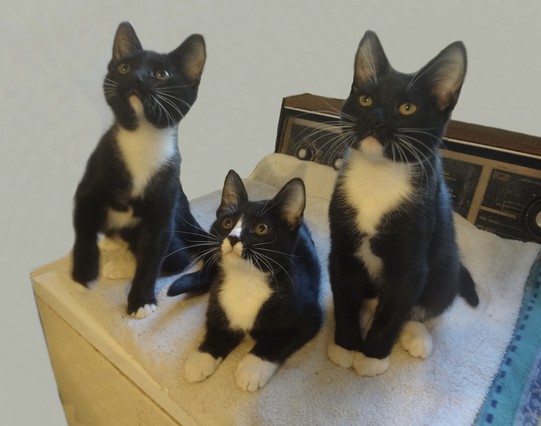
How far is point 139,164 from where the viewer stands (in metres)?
0.76

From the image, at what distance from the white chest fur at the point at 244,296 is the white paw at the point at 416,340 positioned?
286 mm

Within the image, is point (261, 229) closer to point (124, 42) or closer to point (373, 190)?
point (373, 190)

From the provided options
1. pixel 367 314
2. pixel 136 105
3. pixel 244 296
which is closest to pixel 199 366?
pixel 244 296

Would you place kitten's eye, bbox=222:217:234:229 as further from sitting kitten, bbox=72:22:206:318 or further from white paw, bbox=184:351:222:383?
white paw, bbox=184:351:222:383

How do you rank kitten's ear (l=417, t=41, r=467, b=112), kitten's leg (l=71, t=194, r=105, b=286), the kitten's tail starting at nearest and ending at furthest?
kitten's ear (l=417, t=41, r=467, b=112) < kitten's leg (l=71, t=194, r=105, b=286) < the kitten's tail

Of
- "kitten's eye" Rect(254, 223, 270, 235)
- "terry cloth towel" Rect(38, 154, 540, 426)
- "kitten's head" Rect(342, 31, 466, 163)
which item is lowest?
"terry cloth towel" Rect(38, 154, 540, 426)

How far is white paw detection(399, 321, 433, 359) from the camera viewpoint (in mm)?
778

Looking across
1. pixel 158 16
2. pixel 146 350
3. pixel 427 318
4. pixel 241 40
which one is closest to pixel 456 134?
pixel 427 318

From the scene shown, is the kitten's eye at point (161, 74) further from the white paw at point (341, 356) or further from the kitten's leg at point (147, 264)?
the white paw at point (341, 356)

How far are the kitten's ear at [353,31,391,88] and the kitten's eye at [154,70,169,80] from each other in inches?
12.6

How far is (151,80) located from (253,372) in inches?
20.5

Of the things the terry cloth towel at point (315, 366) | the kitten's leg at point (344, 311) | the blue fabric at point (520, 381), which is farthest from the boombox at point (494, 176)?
the kitten's leg at point (344, 311)

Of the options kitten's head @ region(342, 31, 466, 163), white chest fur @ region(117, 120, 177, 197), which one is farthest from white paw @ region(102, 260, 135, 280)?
kitten's head @ region(342, 31, 466, 163)

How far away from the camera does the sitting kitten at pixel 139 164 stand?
0.70m
